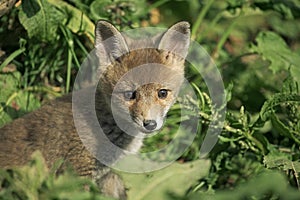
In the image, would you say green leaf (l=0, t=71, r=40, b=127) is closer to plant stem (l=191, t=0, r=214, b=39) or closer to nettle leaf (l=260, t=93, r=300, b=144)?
plant stem (l=191, t=0, r=214, b=39)

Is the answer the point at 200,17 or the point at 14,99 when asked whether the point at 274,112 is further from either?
the point at 14,99

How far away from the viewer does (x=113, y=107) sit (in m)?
4.36

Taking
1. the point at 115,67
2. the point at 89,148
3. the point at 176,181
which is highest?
the point at 115,67

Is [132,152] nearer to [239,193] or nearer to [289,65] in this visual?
[289,65]

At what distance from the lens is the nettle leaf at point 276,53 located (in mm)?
5141

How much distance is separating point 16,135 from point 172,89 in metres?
1.00

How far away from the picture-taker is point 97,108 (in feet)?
14.6

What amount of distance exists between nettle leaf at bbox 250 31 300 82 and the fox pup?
97 cm

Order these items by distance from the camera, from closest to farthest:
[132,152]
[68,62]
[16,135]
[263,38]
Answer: [16,135]
[132,152]
[68,62]
[263,38]

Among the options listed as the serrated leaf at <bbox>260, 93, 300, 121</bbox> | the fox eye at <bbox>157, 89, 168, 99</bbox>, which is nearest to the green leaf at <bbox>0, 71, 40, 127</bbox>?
the fox eye at <bbox>157, 89, 168, 99</bbox>

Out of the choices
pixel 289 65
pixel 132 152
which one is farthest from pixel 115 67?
pixel 289 65

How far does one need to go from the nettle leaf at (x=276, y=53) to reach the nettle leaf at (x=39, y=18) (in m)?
1.61

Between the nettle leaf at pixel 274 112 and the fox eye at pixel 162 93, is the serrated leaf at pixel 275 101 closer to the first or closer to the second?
the nettle leaf at pixel 274 112

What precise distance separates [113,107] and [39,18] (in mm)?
828
